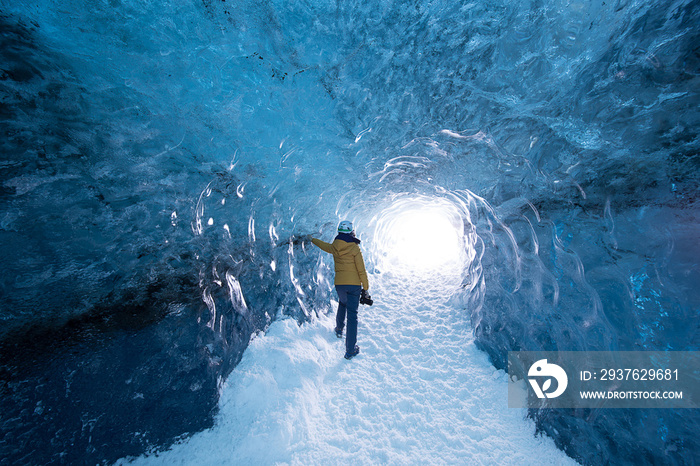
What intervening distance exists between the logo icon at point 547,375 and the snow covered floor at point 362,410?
0.38m

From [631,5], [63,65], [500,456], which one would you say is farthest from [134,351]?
[631,5]

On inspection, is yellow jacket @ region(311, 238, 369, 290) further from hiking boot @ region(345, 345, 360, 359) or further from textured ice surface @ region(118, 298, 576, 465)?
textured ice surface @ region(118, 298, 576, 465)

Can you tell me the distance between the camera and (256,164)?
146 inches

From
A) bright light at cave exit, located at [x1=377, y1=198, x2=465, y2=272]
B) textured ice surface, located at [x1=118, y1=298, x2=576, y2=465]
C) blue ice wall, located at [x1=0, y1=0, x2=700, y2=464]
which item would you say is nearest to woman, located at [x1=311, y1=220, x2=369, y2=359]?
textured ice surface, located at [x1=118, y1=298, x2=576, y2=465]

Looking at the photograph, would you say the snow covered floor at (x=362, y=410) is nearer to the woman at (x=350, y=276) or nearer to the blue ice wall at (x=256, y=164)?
the blue ice wall at (x=256, y=164)

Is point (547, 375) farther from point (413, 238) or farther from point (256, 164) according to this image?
point (413, 238)

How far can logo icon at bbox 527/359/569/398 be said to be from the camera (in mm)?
3044

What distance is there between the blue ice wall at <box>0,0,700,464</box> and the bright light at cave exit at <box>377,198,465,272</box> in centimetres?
395

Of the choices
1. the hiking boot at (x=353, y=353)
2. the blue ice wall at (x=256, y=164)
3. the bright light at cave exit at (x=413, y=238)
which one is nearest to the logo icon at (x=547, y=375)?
the blue ice wall at (x=256, y=164)

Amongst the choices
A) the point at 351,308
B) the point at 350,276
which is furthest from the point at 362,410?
the point at 350,276

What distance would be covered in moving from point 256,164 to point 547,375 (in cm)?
476

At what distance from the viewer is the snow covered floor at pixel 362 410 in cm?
278

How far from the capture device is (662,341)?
2328mm

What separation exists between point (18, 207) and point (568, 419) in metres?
5.59
